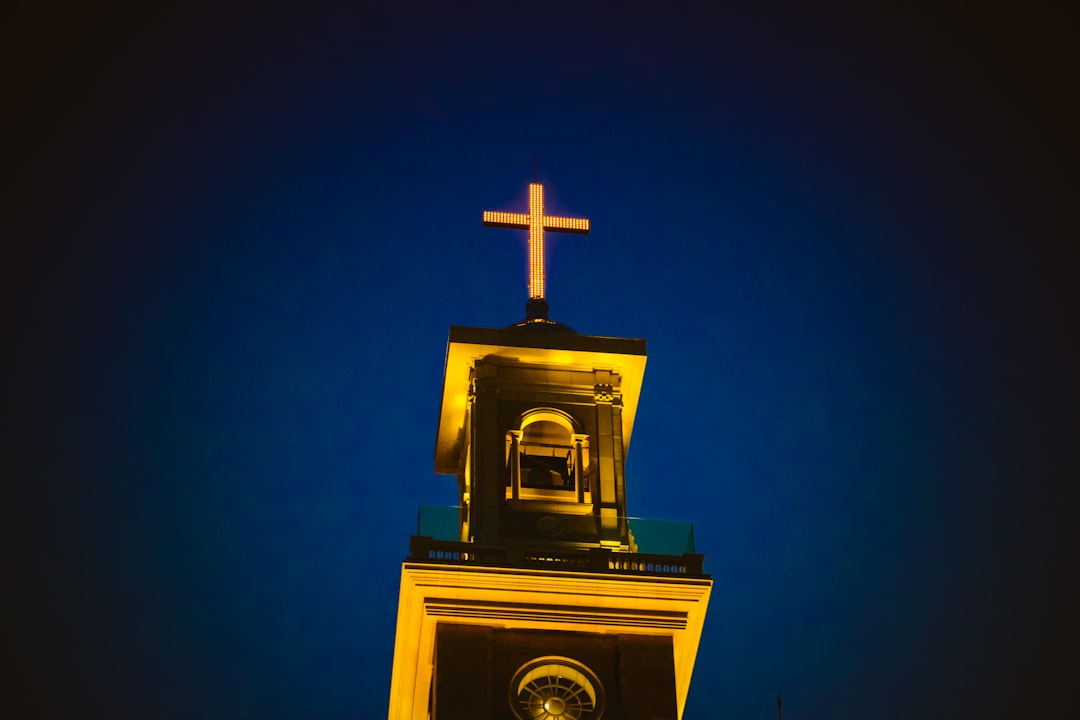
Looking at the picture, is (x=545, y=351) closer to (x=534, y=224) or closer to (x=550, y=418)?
(x=550, y=418)

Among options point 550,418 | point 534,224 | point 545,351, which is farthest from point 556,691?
point 534,224

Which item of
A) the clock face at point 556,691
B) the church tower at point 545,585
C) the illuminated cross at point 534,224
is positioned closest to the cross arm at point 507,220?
the illuminated cross at point 534,224

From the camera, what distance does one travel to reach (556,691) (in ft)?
151

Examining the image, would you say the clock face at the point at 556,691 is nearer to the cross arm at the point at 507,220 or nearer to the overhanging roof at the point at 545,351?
the overhanging roof at the point at 545,351

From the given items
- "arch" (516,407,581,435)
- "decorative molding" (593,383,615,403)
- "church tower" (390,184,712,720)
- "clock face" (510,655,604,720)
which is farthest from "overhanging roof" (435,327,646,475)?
"clock face" (510,655,604,720)

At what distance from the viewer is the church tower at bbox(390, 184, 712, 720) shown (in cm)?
4575

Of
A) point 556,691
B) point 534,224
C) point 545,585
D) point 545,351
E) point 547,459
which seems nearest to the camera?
point 556,691

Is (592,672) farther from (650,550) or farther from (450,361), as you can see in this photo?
(450,361)

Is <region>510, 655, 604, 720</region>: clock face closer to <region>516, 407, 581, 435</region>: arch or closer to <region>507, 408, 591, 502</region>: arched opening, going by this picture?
<region>507, 408, 591, 502</region>: arched opening

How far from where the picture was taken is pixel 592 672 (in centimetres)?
4606

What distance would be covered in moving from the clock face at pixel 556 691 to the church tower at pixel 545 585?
31 mm

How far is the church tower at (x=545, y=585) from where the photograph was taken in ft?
150

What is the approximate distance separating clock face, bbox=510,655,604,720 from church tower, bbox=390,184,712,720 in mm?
31

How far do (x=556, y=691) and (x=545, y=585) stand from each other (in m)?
2.37
